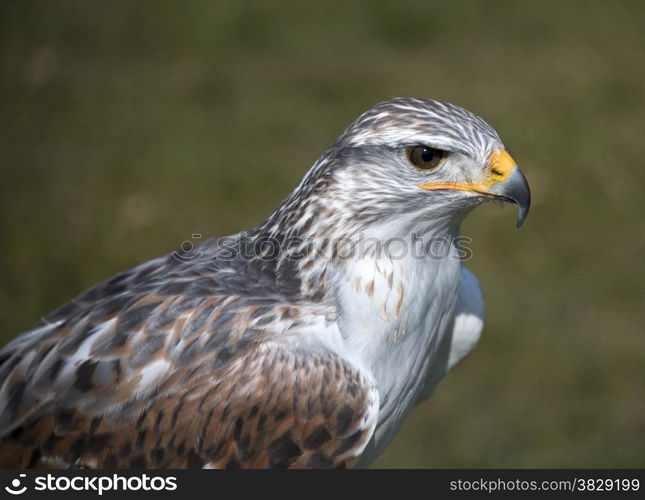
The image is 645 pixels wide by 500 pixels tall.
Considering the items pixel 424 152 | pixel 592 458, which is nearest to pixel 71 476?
pixel 424 152

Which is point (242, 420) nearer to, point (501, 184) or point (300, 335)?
point (300, 335)

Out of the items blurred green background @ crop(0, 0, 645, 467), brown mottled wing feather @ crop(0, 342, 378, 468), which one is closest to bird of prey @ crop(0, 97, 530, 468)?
brown mottled wing feather @ crop(0, 342, 378, 468)

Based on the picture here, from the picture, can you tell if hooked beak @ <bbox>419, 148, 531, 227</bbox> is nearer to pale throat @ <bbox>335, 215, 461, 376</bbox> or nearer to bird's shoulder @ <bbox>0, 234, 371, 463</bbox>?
pale throat @ <bbox>335, 215, 461, 376</bbox>

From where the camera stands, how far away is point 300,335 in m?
2.99

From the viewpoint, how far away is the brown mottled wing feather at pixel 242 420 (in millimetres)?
2906

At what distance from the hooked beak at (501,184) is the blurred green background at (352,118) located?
124 inches

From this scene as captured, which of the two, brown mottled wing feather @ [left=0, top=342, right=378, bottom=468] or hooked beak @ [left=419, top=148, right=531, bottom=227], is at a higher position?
hooked beak @ [left=419, top=148, right=531, bottom=227]

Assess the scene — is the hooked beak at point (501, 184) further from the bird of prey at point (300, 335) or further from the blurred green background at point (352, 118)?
the blurred green background at point (352, 118)

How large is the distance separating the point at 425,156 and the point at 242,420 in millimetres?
1110

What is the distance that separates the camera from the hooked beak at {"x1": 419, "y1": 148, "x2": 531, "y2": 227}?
9.66 feet

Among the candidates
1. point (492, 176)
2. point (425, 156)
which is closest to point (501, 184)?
point (492, 176)

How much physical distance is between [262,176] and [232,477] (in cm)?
552

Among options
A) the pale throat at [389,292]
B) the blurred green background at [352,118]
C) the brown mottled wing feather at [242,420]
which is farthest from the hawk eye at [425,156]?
the blurred green background at [352,118]

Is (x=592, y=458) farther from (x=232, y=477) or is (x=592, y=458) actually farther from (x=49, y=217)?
(x=49, y=217)
